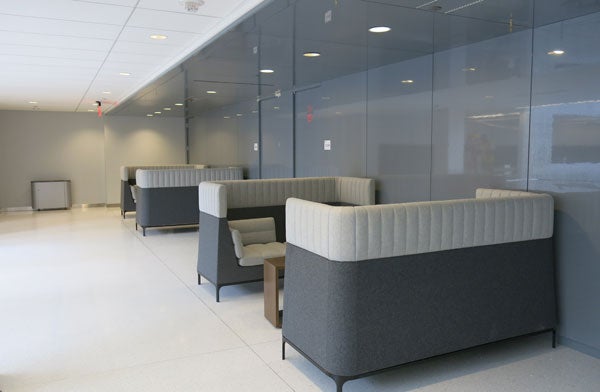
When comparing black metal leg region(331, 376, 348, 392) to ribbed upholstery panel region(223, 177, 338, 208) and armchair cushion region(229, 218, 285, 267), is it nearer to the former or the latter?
armchair cushion region(229, 218, 285, 267)

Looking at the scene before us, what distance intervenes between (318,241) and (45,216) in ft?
38.4

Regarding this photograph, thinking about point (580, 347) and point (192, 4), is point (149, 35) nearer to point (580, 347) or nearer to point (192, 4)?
point (192, 4)

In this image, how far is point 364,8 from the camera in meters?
3.83

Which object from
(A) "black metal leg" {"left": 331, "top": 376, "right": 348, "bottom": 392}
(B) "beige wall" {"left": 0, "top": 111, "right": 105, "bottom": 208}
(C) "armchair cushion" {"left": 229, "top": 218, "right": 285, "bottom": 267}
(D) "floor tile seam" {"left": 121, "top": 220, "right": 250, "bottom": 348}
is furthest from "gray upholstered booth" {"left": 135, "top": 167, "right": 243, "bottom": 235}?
(A) "black metal leg" {"left": 331, "top": 376, "right": 348, "bottom": 392}

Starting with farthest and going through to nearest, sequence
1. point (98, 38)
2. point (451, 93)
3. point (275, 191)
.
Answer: point (275, 191)
point (98, 38)
point (451, 93)

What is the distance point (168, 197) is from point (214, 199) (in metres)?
4.29

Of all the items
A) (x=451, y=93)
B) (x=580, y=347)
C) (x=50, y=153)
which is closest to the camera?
(x=580, y=347)

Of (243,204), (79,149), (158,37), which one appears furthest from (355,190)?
(79,149)

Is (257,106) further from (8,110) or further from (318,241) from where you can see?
(8,110)

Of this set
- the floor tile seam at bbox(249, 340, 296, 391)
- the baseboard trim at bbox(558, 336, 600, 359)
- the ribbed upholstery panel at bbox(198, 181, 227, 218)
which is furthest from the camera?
the ribbed upholstery panel at bbox(198, 181, 227, 218)

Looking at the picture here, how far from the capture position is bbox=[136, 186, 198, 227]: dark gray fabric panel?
8.86 meters

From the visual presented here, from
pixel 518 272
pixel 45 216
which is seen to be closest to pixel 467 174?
pixel 518 272

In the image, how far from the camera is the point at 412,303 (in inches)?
120

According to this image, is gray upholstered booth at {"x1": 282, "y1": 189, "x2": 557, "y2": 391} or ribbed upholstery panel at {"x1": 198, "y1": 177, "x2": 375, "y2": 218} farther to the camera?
ribbed upholstery panel at {"x1": 198, "y1": 177, "x2": 375, "y2": 218}
